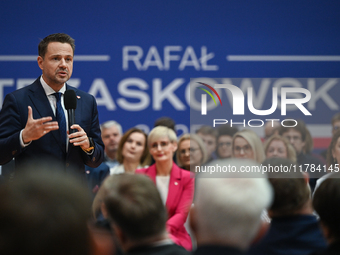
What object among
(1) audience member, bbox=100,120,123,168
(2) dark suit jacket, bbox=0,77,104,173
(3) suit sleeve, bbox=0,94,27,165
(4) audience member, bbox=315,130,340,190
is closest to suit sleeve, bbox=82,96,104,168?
(2) dark suit jacket, bbox=0,77,104,173

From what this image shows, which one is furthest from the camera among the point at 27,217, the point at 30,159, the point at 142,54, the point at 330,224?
the point at 142,54

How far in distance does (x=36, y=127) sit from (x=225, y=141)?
133cm

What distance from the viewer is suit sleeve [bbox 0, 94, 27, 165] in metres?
2.38

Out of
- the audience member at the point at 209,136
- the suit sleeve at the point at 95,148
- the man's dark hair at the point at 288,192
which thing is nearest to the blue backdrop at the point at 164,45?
the audience member at the point at 209,136

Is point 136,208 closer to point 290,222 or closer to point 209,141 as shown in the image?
point 290,222

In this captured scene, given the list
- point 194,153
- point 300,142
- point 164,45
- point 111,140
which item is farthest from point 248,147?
point 164,45

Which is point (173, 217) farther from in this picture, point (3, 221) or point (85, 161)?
point (3, 221)

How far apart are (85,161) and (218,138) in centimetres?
97

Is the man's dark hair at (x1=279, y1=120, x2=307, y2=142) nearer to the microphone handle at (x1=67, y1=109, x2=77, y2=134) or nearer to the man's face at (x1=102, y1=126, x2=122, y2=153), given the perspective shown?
the microphone handle at (x1=67, y1=109, x2=77, y2=134)

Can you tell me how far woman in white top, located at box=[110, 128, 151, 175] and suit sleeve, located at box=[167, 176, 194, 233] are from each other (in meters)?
0.87

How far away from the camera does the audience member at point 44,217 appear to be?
104cm

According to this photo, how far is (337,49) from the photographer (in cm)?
603

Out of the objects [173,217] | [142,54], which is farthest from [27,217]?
[142,54]

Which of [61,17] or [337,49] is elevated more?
[61,17]
